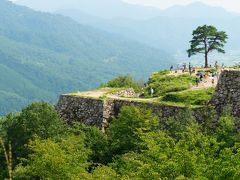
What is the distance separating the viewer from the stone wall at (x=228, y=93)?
95.0 feet

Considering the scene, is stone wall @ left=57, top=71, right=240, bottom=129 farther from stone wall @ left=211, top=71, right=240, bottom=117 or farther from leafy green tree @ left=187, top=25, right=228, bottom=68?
leafy green tree @ left=187, top=25, right=228, bottom=68

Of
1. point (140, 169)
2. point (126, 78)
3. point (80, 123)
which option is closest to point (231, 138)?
point (140, 169)

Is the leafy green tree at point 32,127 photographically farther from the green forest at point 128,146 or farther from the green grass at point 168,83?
the green grass at point 168,83

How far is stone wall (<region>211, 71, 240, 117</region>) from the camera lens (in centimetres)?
2895

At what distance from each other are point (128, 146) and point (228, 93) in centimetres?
720

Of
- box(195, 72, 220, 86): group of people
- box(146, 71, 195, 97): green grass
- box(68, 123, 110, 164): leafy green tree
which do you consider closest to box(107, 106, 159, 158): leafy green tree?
box(68, 123, 110, 164): leafy green tree

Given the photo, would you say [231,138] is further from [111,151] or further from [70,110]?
[70,110]

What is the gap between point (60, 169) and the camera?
24984mm

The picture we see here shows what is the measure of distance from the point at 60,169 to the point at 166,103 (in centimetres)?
1040

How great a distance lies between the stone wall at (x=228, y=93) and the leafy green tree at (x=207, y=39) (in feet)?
65.2

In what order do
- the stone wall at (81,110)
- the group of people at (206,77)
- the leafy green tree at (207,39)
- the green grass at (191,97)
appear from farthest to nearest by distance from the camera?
1. the leafy green tree at (207,39)
2. the group of people at (206,77)
3. the stone wall at (81,110)
4. the green grass at (191,97)

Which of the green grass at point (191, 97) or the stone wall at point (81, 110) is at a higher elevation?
the green grass at point (191, 97)

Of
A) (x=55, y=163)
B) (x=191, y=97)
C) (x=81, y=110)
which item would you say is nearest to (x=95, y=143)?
(x=81, y=110)

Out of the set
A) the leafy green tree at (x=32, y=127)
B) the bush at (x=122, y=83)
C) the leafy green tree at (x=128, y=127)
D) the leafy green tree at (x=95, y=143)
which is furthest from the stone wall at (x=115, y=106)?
the bush at (x=122, y=83)
